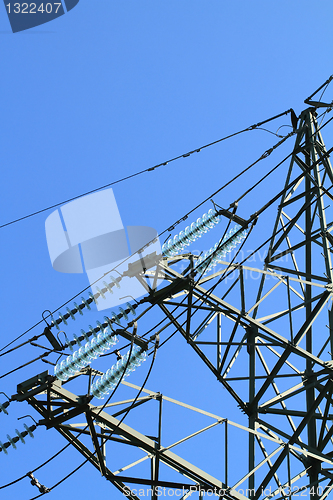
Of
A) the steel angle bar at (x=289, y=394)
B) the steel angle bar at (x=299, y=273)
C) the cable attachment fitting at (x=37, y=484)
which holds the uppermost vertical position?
the steel angle bar at (x=299, y=273)

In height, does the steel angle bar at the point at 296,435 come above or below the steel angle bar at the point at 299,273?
below

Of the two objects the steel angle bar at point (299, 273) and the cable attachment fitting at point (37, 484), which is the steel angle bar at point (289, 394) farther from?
the cable attachment fitting at point (37, 484)

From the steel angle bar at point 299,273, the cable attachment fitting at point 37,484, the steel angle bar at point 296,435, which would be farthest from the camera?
the steel angle bar at point 299,273

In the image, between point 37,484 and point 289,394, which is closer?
point 37,484

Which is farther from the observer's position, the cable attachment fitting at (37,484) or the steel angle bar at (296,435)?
the steel angle bar at (296,435)

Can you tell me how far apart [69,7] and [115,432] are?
15.6 metres

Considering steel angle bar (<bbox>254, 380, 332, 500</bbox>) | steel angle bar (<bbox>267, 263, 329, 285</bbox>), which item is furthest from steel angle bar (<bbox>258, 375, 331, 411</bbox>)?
steel angle bar (<bbox>267, 263, 329, 285</bbox>)

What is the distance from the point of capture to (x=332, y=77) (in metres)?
13.2

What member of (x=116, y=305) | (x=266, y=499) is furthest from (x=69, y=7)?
(x=266, y=499)

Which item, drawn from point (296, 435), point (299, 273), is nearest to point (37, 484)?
point (296, 435)

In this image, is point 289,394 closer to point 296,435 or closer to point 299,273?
point 296,435

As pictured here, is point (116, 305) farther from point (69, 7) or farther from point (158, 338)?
point (69, 7)

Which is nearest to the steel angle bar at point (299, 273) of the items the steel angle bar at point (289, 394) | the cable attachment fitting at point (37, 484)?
the steel angle bar at point (289, 394)

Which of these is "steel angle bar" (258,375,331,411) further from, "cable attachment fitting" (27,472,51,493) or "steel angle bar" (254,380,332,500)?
"cable attachment fitting" (27,472,51,493)
